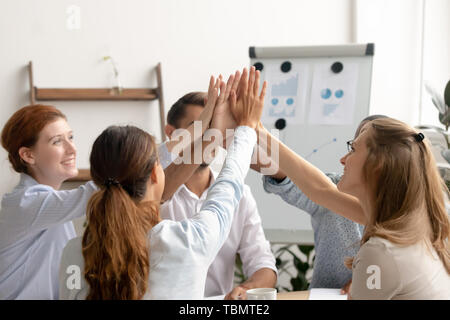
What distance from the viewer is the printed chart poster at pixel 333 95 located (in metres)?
2.66

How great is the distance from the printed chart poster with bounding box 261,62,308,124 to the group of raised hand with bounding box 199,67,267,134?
1174 mm

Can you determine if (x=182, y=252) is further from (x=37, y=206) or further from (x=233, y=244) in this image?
(x=233, y=244)

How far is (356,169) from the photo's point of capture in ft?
4.20

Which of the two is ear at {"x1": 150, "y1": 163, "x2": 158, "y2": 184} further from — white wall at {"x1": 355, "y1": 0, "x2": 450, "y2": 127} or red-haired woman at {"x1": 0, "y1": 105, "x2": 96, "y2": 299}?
white wall at {"x1": 355, "y1": 0, "x2": 450, "y2": 127}

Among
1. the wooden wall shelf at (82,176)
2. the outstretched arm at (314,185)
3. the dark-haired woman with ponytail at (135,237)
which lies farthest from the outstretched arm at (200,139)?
the wooden wall shelf at (82,176)

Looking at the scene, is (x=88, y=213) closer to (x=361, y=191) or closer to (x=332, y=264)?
(x=361, y=191)

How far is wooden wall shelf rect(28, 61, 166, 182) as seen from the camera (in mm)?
3357

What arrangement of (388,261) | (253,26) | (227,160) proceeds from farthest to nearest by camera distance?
(253,26)
(227,160)
(388,261)

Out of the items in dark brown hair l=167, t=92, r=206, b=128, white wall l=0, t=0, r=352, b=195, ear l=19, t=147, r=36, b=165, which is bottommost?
ear l=19, t=147, r=36, b=165

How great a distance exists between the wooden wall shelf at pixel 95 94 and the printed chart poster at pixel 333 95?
1045 millimetres

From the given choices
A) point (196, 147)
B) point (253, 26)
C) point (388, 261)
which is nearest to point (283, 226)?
point (196, 147)

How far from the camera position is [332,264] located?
6.00ft

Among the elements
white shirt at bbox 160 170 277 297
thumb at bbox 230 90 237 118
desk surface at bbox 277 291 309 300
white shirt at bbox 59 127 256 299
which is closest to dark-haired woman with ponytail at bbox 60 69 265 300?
white shirt at bbox 59 127 256 299
